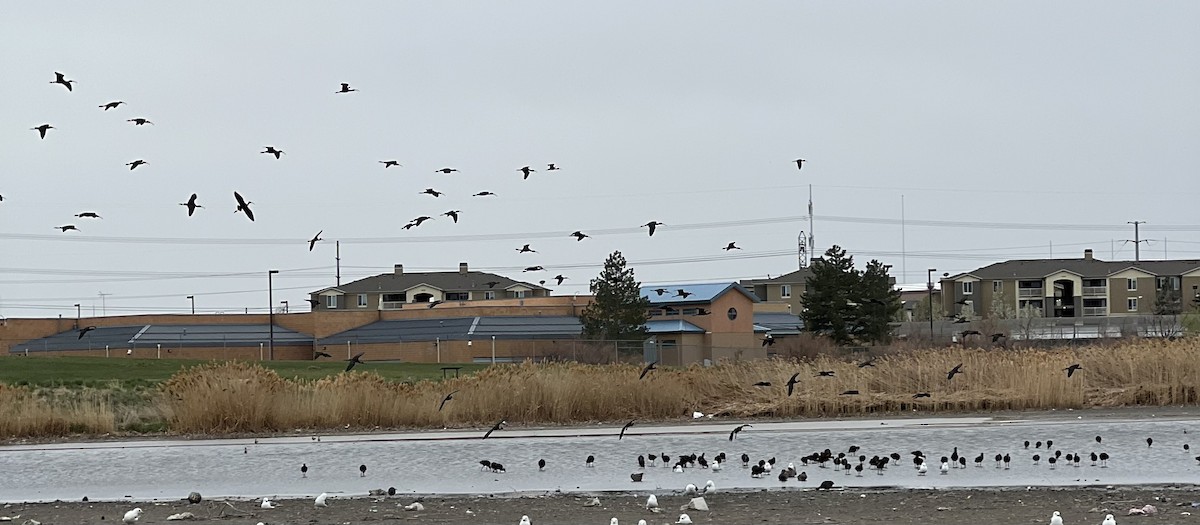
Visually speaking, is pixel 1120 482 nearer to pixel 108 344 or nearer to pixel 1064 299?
pixel 108 344

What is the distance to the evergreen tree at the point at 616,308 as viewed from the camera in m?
90.1

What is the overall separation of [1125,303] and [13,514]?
146366 mm

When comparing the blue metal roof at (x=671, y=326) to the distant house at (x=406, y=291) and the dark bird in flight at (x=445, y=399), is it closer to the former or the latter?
the distant house at (x=406, y=291)

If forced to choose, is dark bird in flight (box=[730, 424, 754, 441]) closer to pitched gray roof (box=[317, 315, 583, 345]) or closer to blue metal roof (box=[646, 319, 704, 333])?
pitched gray roof (box=[317, 315, 583, 345])

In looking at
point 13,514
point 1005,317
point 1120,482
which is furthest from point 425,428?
point 1005,317

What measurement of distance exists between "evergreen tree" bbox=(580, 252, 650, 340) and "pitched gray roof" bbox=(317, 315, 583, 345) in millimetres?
3854

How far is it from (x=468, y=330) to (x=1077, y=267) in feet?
265

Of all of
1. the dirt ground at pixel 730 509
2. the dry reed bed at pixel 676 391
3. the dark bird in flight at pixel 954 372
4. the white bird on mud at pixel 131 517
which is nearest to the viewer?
the dirt ground at pixel 730 509

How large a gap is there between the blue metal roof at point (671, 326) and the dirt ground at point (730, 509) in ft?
260

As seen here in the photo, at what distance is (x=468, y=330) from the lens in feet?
316

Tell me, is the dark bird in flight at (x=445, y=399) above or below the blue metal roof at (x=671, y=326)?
below

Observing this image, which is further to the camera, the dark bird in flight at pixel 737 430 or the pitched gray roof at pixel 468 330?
the pitched gray roof at pixel 468 330

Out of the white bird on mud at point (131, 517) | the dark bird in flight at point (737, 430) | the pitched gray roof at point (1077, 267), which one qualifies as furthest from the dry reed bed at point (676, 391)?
the pitched gray roof at point (1077, 267)

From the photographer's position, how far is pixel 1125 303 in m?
150
